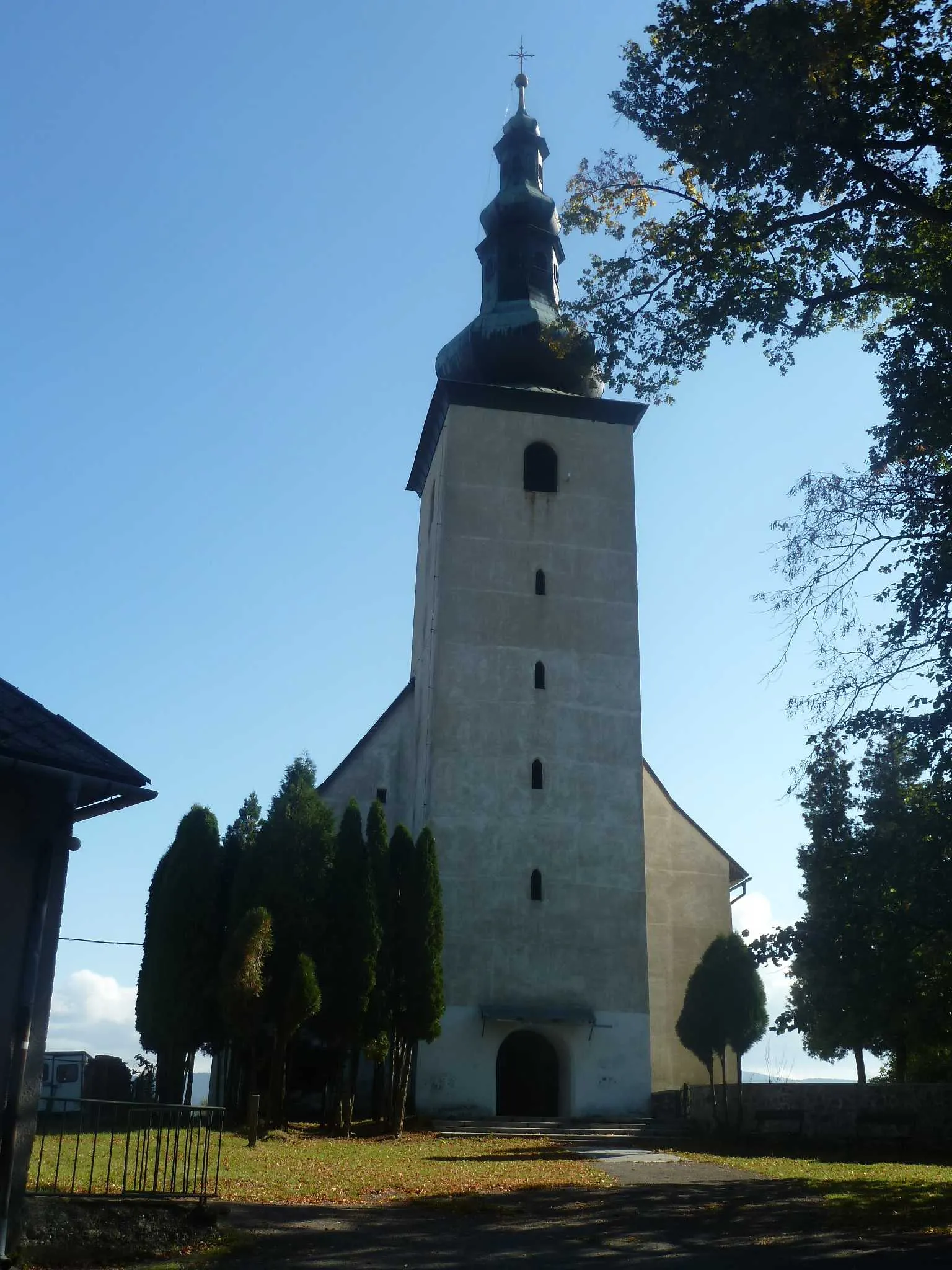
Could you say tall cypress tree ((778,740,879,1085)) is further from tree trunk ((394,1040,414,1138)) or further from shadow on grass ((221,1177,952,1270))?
tree trunk ((394,1040,414,1138))

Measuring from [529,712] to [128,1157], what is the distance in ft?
61.2

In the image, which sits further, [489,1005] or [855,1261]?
[489,1005]

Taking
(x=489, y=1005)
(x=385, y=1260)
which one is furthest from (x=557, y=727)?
(x=385, y=1260)

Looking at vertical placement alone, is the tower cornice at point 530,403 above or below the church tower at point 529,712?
above

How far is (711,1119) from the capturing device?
24.8 meters

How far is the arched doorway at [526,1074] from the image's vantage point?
29.7 meters

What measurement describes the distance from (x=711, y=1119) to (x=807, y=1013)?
12.3m

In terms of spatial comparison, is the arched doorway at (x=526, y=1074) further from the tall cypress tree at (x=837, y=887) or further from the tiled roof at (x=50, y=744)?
the tiled roof at (x=50, y=744)

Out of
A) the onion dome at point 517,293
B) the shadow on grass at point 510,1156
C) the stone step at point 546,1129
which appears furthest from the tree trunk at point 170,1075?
the onion dome at point 517,293

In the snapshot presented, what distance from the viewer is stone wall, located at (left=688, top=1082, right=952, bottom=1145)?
21203 millimetres

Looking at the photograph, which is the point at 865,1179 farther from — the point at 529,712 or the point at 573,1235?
the point at 529,712

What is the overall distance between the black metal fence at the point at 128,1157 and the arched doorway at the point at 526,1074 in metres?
10.9

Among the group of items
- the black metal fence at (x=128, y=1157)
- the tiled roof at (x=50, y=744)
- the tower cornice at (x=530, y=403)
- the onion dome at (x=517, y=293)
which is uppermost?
the onion dome at (x=517, y=293)

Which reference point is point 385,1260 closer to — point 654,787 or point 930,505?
point 930,505
